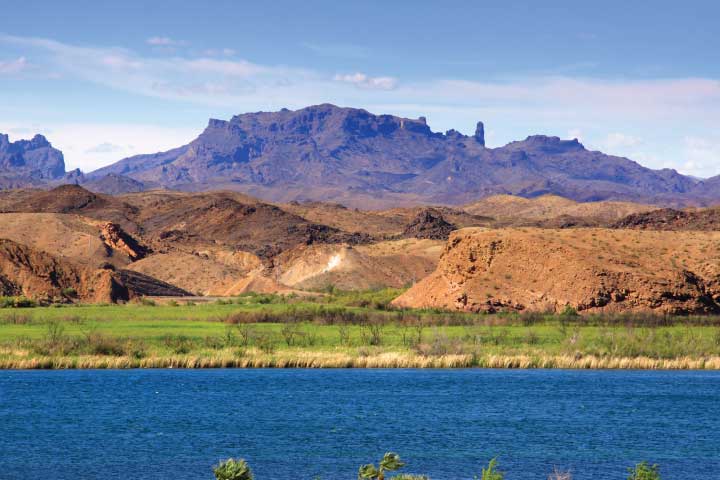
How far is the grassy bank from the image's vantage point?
179ft

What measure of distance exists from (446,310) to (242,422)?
4755cm

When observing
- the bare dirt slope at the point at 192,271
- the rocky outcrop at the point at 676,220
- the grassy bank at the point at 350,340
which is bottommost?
the bare dirt slope at the point at 192,271

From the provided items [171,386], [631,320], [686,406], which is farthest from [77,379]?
[631,320]

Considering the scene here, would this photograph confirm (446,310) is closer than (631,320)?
No

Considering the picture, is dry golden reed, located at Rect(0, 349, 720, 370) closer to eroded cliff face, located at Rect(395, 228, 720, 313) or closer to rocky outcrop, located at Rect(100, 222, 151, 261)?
eroded cliff face, located at Rect(395, 228, 720, 313)

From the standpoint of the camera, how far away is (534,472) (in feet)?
101

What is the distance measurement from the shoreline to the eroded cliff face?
91.8 ft

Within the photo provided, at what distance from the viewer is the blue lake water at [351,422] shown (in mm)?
32031

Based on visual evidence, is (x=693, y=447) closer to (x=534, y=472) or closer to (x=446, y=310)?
(x=534, y=472)

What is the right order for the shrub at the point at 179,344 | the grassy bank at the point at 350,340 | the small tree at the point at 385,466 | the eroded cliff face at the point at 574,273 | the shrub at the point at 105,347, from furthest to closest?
the eroded cliff face at the point at 574,273, the shrub at the point at 179,344, the shrub at the point at 105,347, the grassy bank at the point at 350,340, the small tree at the point at 385,466

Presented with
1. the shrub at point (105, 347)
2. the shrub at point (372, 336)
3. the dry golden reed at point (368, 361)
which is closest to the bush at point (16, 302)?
the shrub at point (372, 336)

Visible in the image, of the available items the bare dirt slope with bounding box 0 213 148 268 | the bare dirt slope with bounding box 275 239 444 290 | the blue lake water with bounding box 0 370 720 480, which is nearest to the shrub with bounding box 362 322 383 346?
the blue lake water with bounding box 0 370 720 480

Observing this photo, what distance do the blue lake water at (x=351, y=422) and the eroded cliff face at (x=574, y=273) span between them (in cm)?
2857

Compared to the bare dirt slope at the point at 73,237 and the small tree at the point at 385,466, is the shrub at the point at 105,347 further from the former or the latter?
the bare dirt slope at the point at 73,237
